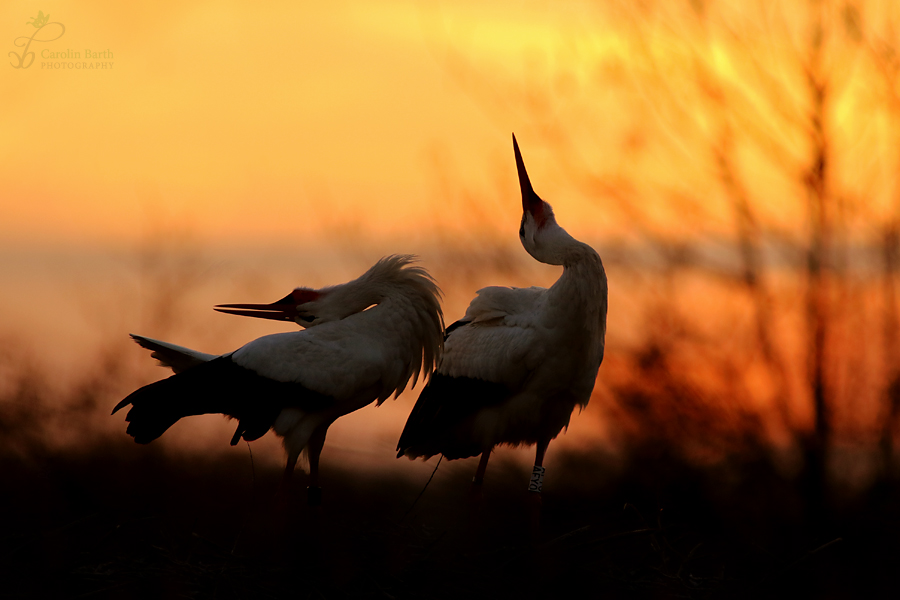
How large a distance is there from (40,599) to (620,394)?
4134 millimetres

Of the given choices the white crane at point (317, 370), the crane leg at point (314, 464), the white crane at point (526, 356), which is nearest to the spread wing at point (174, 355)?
the white crane at point (317, 370)

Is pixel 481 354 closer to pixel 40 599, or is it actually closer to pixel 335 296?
pixel 335 296

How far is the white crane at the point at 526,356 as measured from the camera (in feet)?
13.2

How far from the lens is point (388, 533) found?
12.0ft

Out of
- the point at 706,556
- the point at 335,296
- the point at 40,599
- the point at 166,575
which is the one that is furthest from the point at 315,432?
the point at 706,556

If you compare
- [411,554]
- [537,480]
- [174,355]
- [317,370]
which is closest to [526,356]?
[537,480]

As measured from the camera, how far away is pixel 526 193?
441 centimetres

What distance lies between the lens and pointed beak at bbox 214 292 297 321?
4.41m

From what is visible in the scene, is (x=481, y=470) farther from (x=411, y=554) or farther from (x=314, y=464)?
(x=411, y=554)

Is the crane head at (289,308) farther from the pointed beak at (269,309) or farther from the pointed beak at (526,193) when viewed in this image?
the pointed beak at (526,193)

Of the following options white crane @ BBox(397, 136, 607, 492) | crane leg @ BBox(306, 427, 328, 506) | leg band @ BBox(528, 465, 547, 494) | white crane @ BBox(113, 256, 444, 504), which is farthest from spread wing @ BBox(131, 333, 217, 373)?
leg band @ BBox(528, 465, 547, 494)

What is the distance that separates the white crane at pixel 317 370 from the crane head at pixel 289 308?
72 millimetres

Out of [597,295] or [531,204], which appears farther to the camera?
[531,204]

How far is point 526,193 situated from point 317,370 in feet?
4.66
